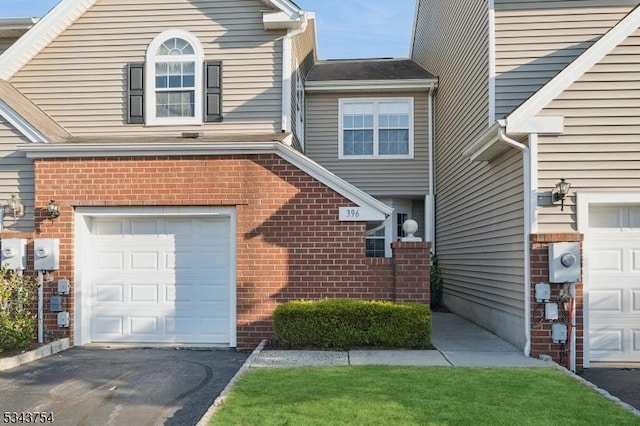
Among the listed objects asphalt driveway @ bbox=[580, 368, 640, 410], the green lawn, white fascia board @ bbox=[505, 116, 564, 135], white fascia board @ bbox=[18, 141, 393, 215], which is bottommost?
asphalt driveway @ bbox=[580, 368, 640, 410]

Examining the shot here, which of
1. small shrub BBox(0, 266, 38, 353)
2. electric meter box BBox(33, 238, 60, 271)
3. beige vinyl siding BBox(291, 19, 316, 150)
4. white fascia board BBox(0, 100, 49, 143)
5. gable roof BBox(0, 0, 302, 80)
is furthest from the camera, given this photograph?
beige vinyl siding BBox(291, 19, 316, 150)

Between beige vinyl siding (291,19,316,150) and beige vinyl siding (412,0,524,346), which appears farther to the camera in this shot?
beige vinyl siding (291,19,316,150)

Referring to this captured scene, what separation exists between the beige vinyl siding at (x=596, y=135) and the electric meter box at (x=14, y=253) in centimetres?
840

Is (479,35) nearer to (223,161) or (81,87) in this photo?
(223,161)

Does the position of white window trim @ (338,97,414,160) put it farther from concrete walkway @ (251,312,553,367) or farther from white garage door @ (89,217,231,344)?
concrete walkway @ (251,312,553,367)

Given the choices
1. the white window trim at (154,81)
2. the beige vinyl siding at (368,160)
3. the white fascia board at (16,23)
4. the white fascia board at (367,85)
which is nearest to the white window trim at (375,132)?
the beige vinyl siding at (368,160)

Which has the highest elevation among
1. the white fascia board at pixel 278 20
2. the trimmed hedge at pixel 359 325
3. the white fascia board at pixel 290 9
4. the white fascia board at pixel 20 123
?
the white fascia board at pixel 290 9

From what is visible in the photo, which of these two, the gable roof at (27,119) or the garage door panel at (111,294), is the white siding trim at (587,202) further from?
the gable roof at (27,119)

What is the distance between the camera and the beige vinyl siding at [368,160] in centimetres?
1433

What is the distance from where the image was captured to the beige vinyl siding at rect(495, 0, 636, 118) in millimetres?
9211

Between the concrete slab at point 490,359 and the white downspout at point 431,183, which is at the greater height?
the white downspout at point 431,183

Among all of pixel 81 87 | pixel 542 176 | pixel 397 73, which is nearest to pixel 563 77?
pixel 542 176

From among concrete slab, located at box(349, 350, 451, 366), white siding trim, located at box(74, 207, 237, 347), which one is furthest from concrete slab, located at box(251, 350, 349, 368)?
white siding trim, located at box(74, 207, 237, 347)

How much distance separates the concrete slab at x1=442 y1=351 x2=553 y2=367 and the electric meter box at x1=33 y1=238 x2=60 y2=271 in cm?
653
